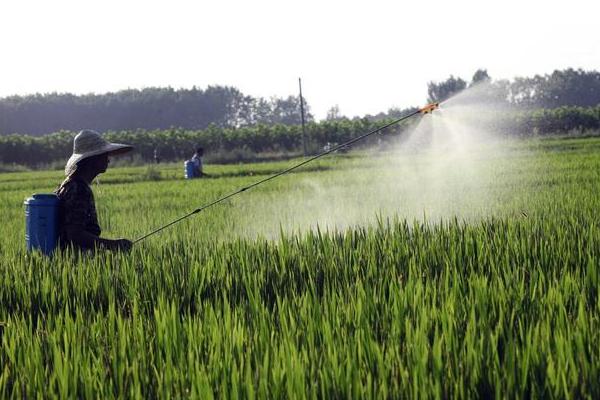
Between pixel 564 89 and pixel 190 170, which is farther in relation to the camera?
pixel 564 89

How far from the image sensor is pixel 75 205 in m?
4.82

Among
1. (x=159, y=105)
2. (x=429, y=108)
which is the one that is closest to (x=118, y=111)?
(x=159, y=105)

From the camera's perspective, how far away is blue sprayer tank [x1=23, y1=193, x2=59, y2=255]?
15.9 feet

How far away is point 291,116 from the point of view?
5032 inches

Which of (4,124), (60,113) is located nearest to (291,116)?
(60,113)

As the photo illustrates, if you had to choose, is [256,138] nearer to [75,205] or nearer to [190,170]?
[190,170]

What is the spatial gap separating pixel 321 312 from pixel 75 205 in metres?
2.60

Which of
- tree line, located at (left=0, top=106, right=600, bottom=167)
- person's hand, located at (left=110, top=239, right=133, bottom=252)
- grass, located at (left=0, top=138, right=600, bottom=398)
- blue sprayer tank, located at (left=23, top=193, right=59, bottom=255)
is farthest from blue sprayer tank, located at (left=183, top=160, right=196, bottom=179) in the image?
tree line, located at (left=0, top=106, right=600, bottom=167)

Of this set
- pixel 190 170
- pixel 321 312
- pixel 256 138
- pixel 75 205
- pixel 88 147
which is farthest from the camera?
pixel 256 138

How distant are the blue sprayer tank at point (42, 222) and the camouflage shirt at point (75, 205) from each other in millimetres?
63

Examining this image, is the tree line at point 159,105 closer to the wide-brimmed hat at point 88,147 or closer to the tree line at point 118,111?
the tree line at point 118,111

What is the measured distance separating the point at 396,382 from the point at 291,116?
127 m

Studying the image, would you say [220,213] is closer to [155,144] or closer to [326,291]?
[326,291]

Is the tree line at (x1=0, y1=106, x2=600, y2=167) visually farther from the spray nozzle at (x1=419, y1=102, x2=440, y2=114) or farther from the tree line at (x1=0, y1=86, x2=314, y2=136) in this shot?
the tree line at (x1=0, y1=86, x2=314, y2=136)
